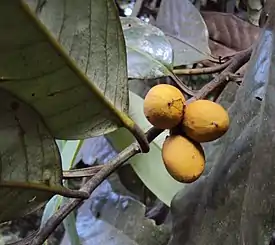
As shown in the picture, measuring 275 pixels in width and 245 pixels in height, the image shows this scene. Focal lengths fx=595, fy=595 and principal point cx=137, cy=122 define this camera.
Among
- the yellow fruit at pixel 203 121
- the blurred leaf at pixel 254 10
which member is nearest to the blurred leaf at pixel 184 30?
the blurred leaf at pixel 254 10

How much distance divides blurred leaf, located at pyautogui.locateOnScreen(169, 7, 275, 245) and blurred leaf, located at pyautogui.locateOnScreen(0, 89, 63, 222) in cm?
15

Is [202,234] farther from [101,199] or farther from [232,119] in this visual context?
[101,199]

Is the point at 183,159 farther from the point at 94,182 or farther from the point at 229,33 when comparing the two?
the point at 229,33

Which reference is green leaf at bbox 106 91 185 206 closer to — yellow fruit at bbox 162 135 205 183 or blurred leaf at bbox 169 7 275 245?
blurred leaf at bbox 169 7 275 245

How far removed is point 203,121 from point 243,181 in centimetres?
9

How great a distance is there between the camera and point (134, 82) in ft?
3.28

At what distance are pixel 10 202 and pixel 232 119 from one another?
234mm

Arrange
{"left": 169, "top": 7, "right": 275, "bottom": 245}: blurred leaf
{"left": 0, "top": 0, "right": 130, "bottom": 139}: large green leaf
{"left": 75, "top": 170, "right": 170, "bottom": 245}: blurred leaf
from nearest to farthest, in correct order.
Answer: {"left": 0, "top": 0, "right": 130, "bottom": 139}: large green leaf → {"left": 169, "top": 7, "right": 275, "bottom": 245}: blurred leaf → {"left": 75, "top": 170, "right": 170, "bottom": 245}: blurred leaf

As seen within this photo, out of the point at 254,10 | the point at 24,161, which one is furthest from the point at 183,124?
the point at 254,10

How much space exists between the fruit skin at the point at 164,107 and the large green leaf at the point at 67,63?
0.06ft

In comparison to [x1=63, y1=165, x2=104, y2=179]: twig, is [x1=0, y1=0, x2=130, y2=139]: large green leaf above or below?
above

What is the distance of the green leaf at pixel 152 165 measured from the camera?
0.69 meters

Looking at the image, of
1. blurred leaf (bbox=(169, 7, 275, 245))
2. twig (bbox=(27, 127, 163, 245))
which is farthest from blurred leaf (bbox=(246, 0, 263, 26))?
twig (bbox=(27, 127, 163, 245))

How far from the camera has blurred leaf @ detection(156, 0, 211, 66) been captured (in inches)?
31.8
